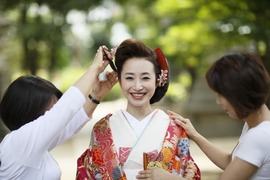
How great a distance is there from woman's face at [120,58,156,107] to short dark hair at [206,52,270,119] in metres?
0.53

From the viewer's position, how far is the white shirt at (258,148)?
2246mm

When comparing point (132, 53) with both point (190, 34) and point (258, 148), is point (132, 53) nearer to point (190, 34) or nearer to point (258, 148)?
point (258, 148)

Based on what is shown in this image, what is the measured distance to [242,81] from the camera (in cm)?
225

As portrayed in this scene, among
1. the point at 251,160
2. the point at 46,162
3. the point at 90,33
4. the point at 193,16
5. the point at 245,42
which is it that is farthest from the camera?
the point at 90,33

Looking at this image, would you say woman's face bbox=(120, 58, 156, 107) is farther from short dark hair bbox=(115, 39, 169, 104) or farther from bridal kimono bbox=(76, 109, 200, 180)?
bridal kimono bbox=(76, 109, 200, 180)

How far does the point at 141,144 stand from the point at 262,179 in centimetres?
72

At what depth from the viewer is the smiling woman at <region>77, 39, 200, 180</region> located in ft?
8.95

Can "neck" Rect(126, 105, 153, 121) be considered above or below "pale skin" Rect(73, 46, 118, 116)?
below

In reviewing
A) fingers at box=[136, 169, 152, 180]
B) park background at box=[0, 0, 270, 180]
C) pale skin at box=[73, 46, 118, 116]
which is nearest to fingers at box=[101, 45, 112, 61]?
pale skin at box=[73, 46, 118, 116]

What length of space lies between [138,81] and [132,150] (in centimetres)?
39

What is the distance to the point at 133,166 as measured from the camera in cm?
274

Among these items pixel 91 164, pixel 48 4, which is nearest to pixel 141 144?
pixel 91 164

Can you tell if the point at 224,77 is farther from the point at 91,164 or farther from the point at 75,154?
the point at 75,154

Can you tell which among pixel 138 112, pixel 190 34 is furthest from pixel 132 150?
pixel 190 34
